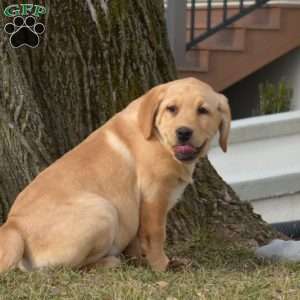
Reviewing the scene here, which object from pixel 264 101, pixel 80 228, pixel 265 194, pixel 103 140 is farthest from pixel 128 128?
pixel 264 101

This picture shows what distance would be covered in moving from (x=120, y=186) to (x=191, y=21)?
6392 mm

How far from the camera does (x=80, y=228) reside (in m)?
5.34

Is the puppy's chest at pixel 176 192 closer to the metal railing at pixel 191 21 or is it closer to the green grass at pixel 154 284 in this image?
the green grass at pixel 154 284

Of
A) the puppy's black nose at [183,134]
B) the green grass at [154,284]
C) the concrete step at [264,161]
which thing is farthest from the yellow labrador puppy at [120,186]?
the concrete step at [264,161]

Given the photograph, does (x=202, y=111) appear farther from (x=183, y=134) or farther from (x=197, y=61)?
(x=197, y=61)

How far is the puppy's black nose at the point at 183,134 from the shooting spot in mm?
5297

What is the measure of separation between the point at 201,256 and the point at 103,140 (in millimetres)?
1138

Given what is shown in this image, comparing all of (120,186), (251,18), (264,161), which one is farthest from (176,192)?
(251,18)

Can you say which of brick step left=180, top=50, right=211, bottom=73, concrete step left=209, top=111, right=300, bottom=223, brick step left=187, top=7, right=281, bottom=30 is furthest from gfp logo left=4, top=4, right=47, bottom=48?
brick step left=187, top=7, right=281, bottom=30

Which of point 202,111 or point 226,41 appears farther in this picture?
point 226,41

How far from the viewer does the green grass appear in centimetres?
484

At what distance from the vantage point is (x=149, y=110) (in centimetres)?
544

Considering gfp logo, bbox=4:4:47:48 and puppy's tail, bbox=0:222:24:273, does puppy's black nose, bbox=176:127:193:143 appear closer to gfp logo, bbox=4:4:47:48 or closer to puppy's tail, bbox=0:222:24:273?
puppy's tail, bbox=0:222:24:273

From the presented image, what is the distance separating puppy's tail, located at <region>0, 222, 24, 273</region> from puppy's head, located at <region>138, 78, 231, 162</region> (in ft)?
3.13
